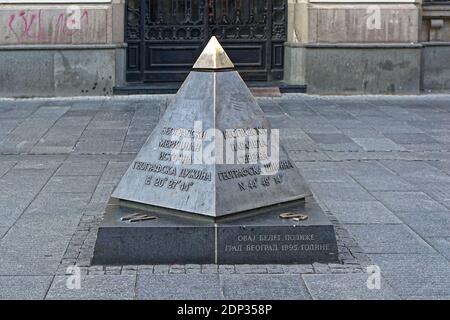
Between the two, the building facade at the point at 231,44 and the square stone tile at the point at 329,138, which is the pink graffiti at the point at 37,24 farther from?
the square stone tile at the point at 329,138

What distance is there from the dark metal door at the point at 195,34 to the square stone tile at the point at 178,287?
11.4 m

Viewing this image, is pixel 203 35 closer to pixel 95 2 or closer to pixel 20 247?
pixel 95 2

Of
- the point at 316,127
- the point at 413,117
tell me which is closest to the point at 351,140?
the point at 316,127

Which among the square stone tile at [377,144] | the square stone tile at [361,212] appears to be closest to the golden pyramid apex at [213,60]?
the square stone tile at [361,212]

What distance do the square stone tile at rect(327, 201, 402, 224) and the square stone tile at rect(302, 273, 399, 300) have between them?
159cm

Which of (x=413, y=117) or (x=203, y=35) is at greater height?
(x=203, y=35)

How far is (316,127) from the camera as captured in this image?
12.9 metres

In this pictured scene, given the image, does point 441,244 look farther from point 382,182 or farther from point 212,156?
point 382,182

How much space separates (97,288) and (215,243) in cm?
100

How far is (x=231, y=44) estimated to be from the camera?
17.1 m
